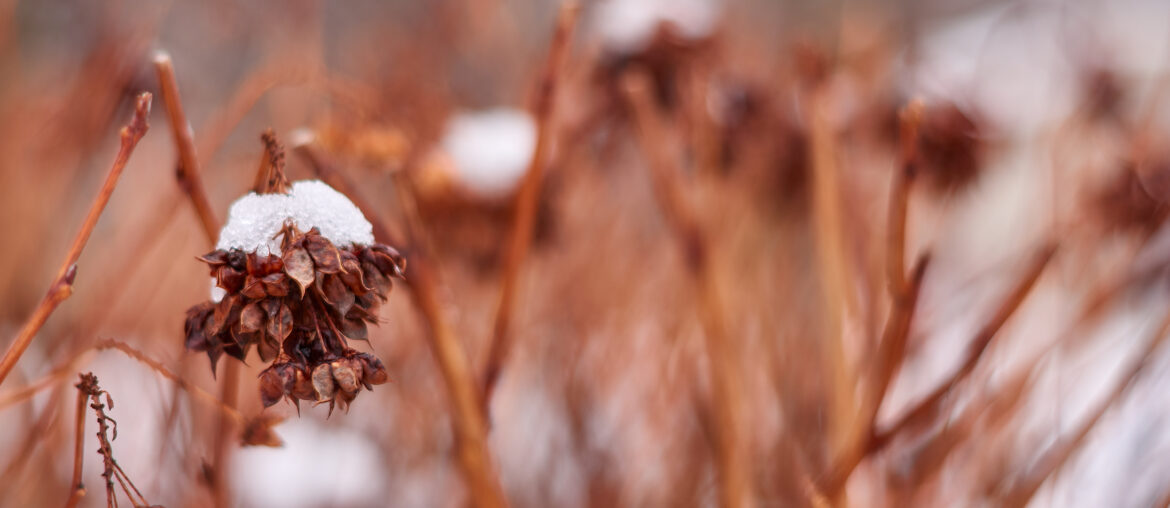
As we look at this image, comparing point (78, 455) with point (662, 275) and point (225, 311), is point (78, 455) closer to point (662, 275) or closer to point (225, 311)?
point (225, 311)

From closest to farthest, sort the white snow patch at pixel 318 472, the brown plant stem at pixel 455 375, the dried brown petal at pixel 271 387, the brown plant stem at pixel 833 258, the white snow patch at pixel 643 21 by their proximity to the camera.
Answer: the dried brown petal at pixel 271 387 < the brown plant stem at pixel 455 375 < the brown plant stem at pixel 833 258 < the white snow patch at pixel 643 21 < the white snow patch at pixel 318 472

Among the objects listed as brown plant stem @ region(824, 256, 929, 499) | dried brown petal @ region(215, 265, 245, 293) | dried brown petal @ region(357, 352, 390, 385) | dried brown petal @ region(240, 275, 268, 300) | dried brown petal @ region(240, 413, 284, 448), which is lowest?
brown plant stem @ region(824, 256, 929, 499)

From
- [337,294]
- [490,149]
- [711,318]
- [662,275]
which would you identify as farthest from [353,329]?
[662,275]

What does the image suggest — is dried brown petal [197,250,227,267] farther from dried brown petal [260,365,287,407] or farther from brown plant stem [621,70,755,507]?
brown plant stem [621,70,755,507]

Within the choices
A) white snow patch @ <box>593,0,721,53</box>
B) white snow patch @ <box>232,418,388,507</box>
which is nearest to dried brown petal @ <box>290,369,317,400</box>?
white snow patch @ <box>593,0,721,53</box>

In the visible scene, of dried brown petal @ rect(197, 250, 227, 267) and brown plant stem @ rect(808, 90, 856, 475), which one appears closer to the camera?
dried brown petal @ rect(197, 250, 227, 267)

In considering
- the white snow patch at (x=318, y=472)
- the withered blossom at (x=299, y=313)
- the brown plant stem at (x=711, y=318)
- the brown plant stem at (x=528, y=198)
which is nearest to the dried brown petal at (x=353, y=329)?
the withered blossom at (x=299, y=313)

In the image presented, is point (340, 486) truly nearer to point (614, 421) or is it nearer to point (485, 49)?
point (614, 421)

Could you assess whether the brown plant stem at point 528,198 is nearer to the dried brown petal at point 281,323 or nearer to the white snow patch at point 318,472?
the dried brown petal at point 281,323
